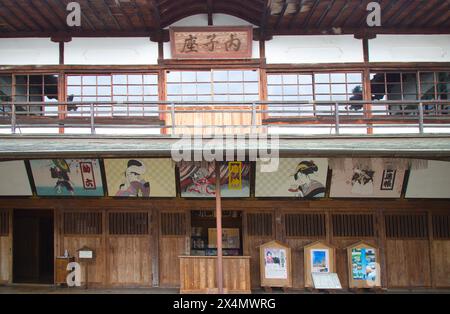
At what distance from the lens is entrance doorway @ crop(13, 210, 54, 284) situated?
1155cm

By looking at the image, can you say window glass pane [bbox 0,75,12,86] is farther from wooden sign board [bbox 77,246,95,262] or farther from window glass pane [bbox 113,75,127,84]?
wooden sign board [bbox 77,246,95,262]

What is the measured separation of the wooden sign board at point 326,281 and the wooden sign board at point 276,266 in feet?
2.06

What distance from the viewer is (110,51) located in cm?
1170

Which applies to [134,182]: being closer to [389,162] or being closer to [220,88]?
[220,88]

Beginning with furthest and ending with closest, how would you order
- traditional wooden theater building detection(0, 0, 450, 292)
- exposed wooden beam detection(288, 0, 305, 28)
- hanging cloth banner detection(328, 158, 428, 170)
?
traditional wooden theater building detection(0, 0, 450, 292) → exposed wooden beam detection(288, 0, 305, 28) → hanging cloth banner detection(328, 158, 428, 170)

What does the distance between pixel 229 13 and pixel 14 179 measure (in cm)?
697

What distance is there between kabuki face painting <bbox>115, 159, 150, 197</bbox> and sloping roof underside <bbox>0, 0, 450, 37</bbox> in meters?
3.66

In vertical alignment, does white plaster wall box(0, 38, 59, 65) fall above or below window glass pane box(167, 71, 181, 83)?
above

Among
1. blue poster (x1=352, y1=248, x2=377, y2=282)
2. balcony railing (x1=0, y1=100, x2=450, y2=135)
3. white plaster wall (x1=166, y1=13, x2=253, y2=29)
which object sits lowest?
blue poster (x1=352, y1=248, x2=377, y2=282)

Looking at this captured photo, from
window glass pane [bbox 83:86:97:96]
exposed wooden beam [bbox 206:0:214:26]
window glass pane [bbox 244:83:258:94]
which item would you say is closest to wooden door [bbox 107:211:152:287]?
window glass pane [bbox 83:86:97:96]

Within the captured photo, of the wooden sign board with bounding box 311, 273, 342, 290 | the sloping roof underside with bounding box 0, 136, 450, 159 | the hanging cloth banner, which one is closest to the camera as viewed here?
the sloping roof underside with bounding box 0, 136, 450, 159

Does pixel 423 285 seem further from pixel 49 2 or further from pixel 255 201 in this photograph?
pixel 49 2

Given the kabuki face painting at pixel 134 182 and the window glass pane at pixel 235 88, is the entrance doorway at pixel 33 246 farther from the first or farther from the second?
the window glass pane at pixel 235 88
